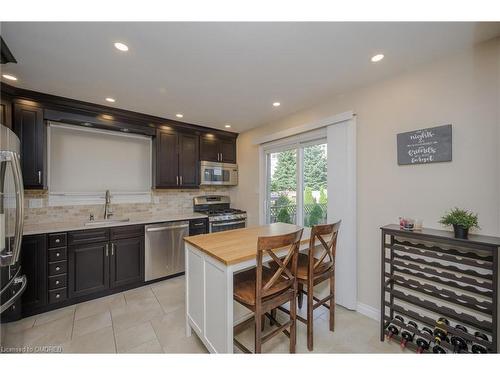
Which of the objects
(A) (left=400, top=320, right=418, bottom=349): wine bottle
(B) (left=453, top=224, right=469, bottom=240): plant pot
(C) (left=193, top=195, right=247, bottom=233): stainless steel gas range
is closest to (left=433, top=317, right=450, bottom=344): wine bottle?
(A) (left=400, top=320, right=418, bottom=349): wine bottle

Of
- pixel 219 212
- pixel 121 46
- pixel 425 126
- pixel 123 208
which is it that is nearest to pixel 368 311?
pixel 425 126

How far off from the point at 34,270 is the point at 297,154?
352cm

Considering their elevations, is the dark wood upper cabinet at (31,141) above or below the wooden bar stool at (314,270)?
above

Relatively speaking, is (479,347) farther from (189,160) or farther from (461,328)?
(189,160)

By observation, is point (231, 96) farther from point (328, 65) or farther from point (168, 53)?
point (328, 65)

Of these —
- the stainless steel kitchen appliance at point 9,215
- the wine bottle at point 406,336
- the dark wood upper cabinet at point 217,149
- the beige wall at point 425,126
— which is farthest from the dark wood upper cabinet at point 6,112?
the wine bottle at point 406,336

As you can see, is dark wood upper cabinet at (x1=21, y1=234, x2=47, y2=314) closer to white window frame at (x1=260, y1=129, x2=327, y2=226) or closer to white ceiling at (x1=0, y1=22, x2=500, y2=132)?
white ceiling at (x1=0, y1=22, x2=500, y2=132)

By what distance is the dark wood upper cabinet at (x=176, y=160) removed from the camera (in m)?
3.43

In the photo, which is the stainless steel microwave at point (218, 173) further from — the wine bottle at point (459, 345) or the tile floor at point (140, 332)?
the wine bottle at point (459, 345)

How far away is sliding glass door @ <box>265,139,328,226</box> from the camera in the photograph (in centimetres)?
292

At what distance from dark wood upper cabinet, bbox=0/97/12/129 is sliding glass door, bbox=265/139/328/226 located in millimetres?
3334

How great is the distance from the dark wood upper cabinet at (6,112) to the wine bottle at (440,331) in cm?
457

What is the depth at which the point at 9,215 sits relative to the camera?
1.47 m
